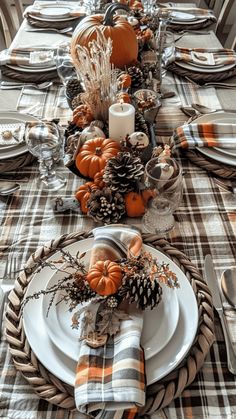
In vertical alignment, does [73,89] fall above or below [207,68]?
below

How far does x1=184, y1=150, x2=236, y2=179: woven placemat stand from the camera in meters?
0.93

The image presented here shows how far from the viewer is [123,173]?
799 millimetres

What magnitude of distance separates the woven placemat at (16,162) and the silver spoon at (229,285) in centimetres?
54

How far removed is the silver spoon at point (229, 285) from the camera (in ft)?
2.20

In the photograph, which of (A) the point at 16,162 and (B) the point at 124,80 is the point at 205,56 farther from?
(A) the point at 16,162

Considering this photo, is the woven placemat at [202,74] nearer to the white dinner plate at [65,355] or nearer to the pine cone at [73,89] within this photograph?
the pine cone at [73,89]

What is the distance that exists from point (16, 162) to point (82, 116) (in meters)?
0.20

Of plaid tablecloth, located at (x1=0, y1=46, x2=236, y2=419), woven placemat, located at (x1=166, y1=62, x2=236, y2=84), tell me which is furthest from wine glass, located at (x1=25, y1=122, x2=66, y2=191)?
woven placemat, located at (x1=166, y1=62, x2=236, y2=84)

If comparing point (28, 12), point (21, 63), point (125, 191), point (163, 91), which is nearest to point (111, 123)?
point (125, 191)

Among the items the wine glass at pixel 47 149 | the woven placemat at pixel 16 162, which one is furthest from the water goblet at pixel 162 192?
the woven placemat at pixel 16 162

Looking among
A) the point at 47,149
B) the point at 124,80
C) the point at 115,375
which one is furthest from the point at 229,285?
the point at 124,80

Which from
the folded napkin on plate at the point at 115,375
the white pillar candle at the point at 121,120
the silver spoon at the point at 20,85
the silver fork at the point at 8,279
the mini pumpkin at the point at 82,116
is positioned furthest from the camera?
the silver spoon at the point at 20,85

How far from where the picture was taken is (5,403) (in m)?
0.55

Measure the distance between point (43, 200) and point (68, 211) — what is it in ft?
0.24
